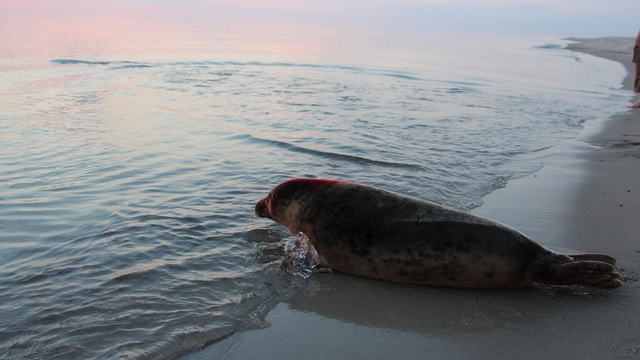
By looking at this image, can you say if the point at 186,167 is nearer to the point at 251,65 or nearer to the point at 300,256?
the point at 300,256

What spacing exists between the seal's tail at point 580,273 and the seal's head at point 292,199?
1.63 m

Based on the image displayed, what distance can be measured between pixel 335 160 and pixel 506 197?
2.33m

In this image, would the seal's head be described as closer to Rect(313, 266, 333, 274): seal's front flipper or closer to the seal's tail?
Rect(313, 266, 333, 274): seal's front flipper

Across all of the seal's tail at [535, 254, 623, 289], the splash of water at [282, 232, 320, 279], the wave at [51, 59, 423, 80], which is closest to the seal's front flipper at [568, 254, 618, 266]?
the seal's tail at [535, 254, 623, 289]

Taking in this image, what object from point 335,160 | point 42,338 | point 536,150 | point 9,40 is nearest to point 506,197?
point 335,160

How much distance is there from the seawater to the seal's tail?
1605 millimetres

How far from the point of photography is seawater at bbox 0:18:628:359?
347cm

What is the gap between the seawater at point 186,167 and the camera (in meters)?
3.47

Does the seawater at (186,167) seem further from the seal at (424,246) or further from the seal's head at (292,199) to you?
the seal at (424,246)

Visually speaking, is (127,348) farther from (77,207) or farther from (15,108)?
(15,108)

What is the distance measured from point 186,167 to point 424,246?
12.5ft

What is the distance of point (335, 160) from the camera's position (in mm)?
7789

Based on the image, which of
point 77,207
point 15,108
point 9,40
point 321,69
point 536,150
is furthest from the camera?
point 9,40

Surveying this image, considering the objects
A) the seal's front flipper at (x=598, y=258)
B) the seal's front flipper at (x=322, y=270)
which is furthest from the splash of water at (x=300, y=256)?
the seal's front flipper at (x=598, y=258)
